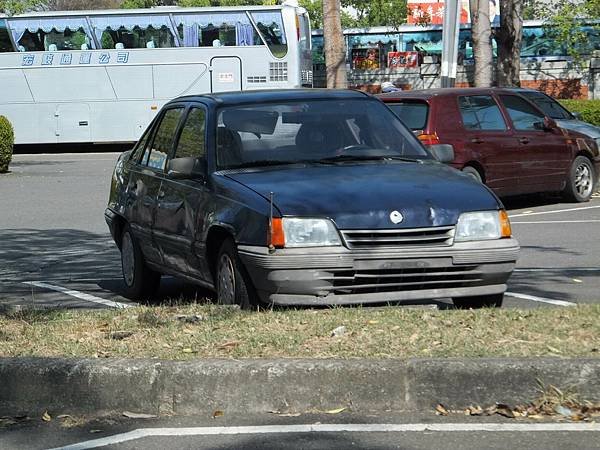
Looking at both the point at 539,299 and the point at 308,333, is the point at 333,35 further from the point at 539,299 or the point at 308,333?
the point at 308,333

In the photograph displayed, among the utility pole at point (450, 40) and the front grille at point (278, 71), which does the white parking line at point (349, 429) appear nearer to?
the utility pole at point (450, 40)

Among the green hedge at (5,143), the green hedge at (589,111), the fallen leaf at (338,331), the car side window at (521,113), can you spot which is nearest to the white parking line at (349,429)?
the fallen leaf at (338,331)

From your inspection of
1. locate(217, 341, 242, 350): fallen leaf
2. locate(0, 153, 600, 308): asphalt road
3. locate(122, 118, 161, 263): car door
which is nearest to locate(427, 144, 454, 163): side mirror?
locate(0, 153, 600, 308): asphalt road

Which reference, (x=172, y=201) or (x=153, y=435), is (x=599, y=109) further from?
(x=153, y=435)

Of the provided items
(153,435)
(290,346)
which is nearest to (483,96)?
(290,346)

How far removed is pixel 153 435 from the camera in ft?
18.4

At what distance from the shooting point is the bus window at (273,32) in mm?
33844

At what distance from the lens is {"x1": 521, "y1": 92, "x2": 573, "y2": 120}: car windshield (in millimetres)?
18812

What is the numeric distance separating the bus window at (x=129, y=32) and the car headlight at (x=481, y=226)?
27429 mm

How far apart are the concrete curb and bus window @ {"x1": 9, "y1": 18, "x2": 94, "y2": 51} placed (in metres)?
29.4

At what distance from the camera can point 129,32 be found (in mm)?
34312

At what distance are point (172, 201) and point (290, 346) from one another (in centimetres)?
299

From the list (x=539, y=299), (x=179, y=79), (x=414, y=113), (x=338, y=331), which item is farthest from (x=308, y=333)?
(x=179, y=79)

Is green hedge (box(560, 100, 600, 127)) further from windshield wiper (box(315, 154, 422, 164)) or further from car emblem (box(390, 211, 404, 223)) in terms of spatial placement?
car emblem (box(390, 211, 404, 223))
